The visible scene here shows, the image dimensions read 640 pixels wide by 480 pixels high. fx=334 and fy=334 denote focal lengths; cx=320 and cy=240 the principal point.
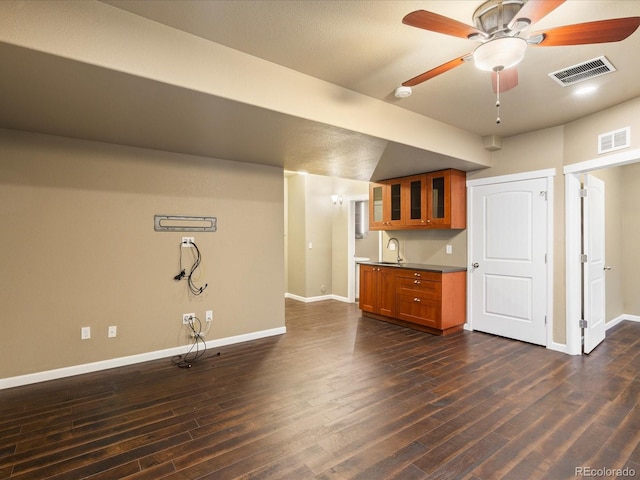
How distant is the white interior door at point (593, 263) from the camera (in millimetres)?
3771

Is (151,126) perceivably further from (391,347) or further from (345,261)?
(345,261)

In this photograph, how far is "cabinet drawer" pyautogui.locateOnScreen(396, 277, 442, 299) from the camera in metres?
4.45

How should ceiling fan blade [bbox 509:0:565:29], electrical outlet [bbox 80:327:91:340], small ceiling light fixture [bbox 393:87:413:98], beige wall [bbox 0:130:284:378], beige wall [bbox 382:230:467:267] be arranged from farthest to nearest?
beige wall [bbox 382:230:467:267], electrical outlet [bbox 80:327:91:340], beige wall [bbox 0:130:284:378], small ceiling light fixture [bbox 393:87:413:98], ceiling fan blade [bbox 509:0:565:29]

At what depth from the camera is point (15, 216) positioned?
2.96 metres

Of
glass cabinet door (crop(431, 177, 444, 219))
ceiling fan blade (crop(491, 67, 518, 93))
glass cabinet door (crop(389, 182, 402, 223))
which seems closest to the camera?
ceiling fan blade (crop(491, 67, 518, 93))

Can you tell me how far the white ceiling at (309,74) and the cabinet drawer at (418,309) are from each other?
2.03 metres

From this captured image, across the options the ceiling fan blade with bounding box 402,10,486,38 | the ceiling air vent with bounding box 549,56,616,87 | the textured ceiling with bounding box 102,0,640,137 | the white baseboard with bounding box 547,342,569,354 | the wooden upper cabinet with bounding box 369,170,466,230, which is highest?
the textured ceiling with bounding box 102,0,640,137

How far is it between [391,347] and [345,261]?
3011 millimetres

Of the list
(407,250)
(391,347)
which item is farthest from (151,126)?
(407,250)

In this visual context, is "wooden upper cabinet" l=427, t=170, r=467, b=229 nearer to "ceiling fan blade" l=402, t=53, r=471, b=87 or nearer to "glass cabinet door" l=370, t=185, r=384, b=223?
"glass cabinet door" l=370, t=185, r=384, b=223

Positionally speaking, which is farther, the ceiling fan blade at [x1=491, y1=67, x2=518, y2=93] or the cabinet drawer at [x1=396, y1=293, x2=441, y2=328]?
the cabinet drawer at [x1=396, y1=293, x2=441, y2=328]

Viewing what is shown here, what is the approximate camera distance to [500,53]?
5.78 feet

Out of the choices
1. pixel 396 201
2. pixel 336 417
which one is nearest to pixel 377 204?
pixel 396 201

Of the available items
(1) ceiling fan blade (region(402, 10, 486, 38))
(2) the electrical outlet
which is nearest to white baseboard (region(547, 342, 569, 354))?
(1) ceiling fan blade (region(402, 10, 486, 38))
